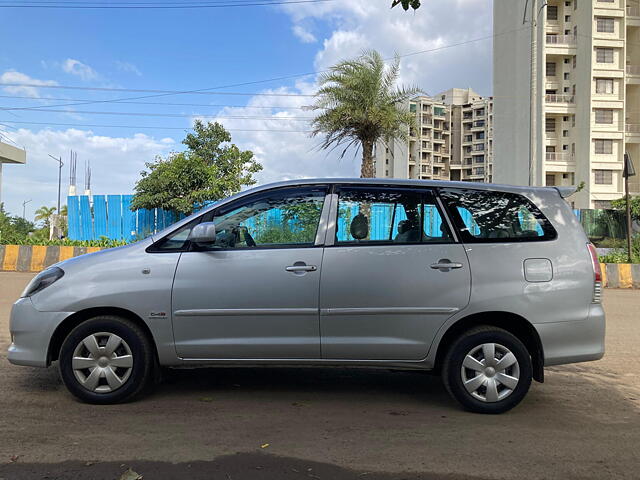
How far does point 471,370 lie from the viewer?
4.43m

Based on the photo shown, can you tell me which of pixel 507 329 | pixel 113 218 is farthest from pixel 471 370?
pixel 113 218

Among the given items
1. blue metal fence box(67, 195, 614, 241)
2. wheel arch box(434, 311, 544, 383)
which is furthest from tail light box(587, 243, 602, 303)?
blue metal fence box(67, 195, 614, 241)

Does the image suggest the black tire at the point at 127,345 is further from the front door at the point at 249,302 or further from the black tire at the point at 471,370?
the black tire at the point at 471,370

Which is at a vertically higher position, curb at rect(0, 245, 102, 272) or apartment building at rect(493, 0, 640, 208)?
apartment building at rect(493, 0, 640, 208)

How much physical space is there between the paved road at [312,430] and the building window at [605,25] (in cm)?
5232

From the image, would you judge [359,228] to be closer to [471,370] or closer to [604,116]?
[471,370]

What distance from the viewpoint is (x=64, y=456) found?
3535 mm

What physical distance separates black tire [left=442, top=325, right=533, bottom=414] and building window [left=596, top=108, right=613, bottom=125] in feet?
169

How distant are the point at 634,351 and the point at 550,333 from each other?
11.0ft

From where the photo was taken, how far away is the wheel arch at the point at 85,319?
14.6 ft

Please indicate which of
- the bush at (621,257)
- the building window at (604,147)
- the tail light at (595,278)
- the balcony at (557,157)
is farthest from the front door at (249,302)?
the balcony at (557,157)

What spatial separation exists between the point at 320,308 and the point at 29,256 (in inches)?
529

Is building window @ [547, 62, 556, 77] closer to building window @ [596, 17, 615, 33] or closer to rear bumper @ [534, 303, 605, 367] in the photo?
building window @ [596, 17, 615, 33]

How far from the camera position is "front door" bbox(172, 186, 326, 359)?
4.40m
